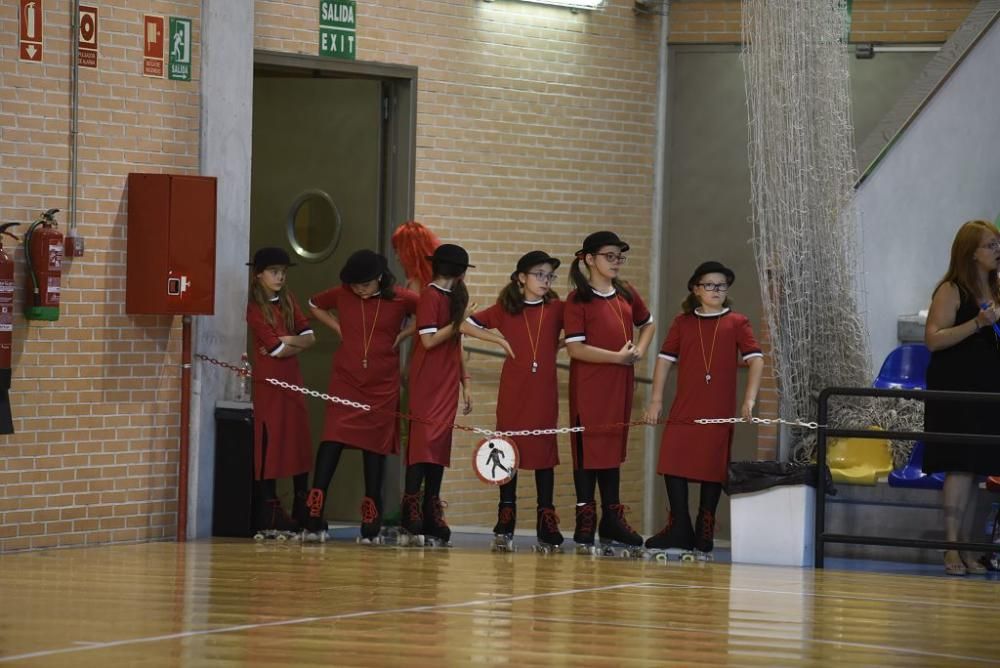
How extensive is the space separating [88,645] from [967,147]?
6.81 meters

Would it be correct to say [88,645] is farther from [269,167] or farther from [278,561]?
[269,167]

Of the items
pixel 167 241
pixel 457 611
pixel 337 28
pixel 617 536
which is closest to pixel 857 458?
pixel 617 536

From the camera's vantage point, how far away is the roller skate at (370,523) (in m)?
9.26

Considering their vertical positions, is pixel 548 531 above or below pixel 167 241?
below

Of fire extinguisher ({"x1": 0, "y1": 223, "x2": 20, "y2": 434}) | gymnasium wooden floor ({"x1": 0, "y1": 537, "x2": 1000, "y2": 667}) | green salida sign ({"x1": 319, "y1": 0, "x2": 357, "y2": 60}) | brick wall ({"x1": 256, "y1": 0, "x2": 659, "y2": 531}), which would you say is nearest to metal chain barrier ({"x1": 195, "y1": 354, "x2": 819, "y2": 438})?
gymnasium wooden floor ({"x1": 0, "y1": 537, "x2": 1000, "y2": 667})

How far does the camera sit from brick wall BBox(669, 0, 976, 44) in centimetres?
1198

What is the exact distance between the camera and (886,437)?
8.34 m

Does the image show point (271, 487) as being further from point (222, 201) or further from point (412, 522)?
point (222, 201)

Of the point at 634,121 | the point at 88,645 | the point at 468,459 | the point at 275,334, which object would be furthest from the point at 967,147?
the point at 88,645

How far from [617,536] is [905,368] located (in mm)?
2047

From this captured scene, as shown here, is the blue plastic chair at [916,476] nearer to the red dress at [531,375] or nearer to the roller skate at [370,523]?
the red dress at [531,375]

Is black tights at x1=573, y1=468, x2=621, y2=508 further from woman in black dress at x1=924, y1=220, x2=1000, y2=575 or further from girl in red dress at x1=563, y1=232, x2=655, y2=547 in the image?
woman in black dress at x1=924, y1=220, x2=1000, y2=575

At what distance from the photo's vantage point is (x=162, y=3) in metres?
9.45

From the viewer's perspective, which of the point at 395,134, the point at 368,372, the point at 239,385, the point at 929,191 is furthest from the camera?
the point at 395,134
